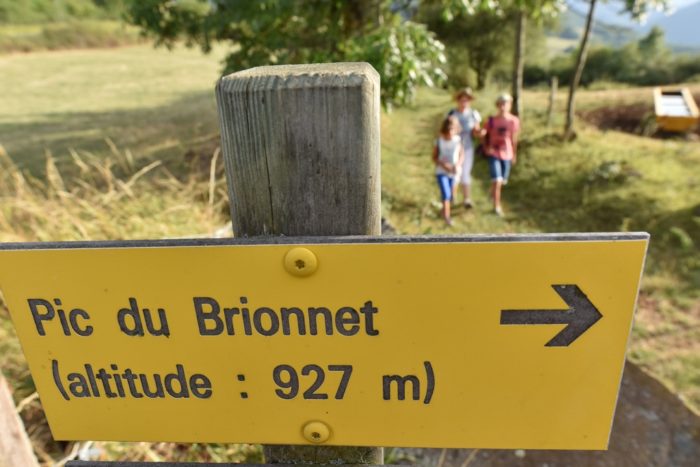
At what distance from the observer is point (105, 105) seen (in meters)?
16.5

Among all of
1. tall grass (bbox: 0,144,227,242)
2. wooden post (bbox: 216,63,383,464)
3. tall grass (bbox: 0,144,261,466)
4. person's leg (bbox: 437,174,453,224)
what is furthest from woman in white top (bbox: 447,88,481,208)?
wooden post (bbox: 216,63,383,464)

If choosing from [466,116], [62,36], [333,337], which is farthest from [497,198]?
[62,36]

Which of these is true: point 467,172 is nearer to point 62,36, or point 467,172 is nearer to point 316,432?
point 316,432

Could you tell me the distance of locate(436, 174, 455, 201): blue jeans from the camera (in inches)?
215

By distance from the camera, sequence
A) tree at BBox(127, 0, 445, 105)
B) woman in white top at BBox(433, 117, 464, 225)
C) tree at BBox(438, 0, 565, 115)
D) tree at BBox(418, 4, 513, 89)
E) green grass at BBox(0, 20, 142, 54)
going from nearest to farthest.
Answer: tree at BBox(127, 0, 445, 105)
tree at BBox(438, 0, 565, 115)
woman in white top at BBox(433, 117, 464, 225)
tree at BBox(418, 4, 513, 89)
green grass at BBox(0, 20, 142, 54)

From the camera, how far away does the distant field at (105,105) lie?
11133 mm

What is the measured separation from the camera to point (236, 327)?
89 cm

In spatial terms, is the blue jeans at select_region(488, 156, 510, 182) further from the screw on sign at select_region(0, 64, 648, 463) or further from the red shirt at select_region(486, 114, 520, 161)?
the screw on sign at select_region(0, 64, 648, 463)

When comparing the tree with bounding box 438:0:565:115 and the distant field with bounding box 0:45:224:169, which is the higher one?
the tree with bounding box 438:0:565:115

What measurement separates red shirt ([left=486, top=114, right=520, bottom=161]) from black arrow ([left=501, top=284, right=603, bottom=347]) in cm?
524

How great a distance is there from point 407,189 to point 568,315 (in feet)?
22.0

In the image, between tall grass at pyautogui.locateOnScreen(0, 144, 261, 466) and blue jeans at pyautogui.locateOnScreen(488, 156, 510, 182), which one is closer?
tall grass at pyautogui.locateOnScreen(0, 144, 261, 466)

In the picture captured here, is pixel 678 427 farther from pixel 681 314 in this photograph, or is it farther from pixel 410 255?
pixel 410 255

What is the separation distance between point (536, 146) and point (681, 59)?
24.1 metres
